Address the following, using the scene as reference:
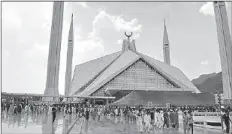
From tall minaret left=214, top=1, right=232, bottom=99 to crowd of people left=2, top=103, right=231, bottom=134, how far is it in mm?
8999

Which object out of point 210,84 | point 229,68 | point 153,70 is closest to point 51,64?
point 153,70

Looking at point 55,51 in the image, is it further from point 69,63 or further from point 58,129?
point 58,129

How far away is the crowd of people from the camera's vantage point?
9211 mm

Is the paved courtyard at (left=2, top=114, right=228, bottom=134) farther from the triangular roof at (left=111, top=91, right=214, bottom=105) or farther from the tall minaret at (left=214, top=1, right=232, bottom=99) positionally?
the tall minaret at (left=214, top=1, right=232, bottom=99)

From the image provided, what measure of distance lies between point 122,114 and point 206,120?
590 centimetres

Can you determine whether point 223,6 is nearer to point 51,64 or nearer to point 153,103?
point 153,103

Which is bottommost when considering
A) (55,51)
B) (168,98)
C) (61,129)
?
(61,129)

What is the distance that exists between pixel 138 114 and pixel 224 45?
63.2 feet

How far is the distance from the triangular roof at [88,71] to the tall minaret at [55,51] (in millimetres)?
6826

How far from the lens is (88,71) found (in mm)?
38188

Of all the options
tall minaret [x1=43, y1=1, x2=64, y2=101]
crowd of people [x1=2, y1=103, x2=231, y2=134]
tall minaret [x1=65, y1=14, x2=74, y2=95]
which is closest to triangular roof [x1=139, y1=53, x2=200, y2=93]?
tall minaret [x1=43, y1=1, x2=64, y2=101]

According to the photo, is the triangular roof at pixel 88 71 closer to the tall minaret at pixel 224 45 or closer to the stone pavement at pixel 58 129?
the tall minaret at pixel 224 45

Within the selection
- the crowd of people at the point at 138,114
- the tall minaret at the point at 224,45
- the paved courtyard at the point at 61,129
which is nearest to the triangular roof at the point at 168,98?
the crowd of people at the point at 138,114

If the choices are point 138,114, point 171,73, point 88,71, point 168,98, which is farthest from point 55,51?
point 138,114
